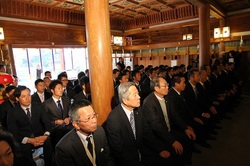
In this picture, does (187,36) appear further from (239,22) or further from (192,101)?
(192,101)

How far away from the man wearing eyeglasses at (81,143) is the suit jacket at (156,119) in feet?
4.39

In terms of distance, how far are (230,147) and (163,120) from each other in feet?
6.92

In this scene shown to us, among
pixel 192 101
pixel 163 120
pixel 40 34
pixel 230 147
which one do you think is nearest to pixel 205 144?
pixel 230 147

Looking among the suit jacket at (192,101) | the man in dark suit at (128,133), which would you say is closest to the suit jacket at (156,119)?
the man in dark suit at (128,133)

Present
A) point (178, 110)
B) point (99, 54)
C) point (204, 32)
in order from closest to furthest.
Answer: point (99, 54) → point (178, 110) → point (204, 32)

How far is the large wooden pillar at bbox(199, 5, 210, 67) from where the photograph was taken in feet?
23.4

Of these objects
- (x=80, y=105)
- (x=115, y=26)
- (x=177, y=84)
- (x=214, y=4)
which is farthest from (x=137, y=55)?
(x=80, y=105)

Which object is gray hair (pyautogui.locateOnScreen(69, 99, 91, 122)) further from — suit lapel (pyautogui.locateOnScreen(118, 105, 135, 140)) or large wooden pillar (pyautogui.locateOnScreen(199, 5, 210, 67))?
large wooden pillar (pyautogui.locateOnScreen(199, 5, 210, 67))

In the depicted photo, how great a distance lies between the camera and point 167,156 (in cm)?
284

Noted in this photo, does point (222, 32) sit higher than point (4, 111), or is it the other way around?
point (222, 32)

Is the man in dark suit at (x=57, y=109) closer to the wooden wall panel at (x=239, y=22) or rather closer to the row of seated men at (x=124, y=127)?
the row of seated men at (x=124, y=127)

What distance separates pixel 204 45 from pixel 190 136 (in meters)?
5.26

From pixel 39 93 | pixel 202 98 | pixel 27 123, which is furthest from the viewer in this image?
pixel 39 93

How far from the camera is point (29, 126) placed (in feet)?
11.2
